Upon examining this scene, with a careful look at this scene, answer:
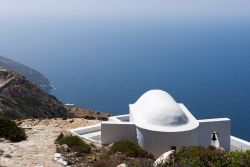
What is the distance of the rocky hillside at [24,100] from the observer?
6312 cm

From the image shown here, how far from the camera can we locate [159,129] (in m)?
25.7

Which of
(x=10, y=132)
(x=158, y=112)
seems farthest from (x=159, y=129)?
(x=10, y=132)

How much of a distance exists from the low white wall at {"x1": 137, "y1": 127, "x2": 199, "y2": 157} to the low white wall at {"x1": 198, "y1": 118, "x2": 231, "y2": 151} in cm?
340

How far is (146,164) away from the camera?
15.4 meters

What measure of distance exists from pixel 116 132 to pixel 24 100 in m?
45.0

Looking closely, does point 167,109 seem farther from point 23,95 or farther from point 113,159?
point 23,95

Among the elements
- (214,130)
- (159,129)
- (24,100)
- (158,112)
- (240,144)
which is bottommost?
(240,144)

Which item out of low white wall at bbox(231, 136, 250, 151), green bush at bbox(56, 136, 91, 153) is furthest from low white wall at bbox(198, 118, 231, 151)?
green bush at bbox(56, 136, 91, 153)

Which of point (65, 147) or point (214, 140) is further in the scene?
point (214, 140)

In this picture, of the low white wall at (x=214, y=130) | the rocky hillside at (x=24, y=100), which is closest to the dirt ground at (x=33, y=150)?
the low white wall at (x=214, y=130)

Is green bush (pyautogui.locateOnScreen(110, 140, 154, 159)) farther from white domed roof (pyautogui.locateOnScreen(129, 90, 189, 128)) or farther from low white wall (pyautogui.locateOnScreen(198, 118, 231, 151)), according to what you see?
low white wall (pyautogui.locateOnScreen(198, 118, 231, 151))

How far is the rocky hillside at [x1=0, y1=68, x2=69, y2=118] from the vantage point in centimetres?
6312

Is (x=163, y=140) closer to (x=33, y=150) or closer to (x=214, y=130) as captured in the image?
(x=214, y=130)

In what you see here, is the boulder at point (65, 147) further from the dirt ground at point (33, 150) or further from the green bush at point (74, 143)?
the dirt ground at point (33, 150)
